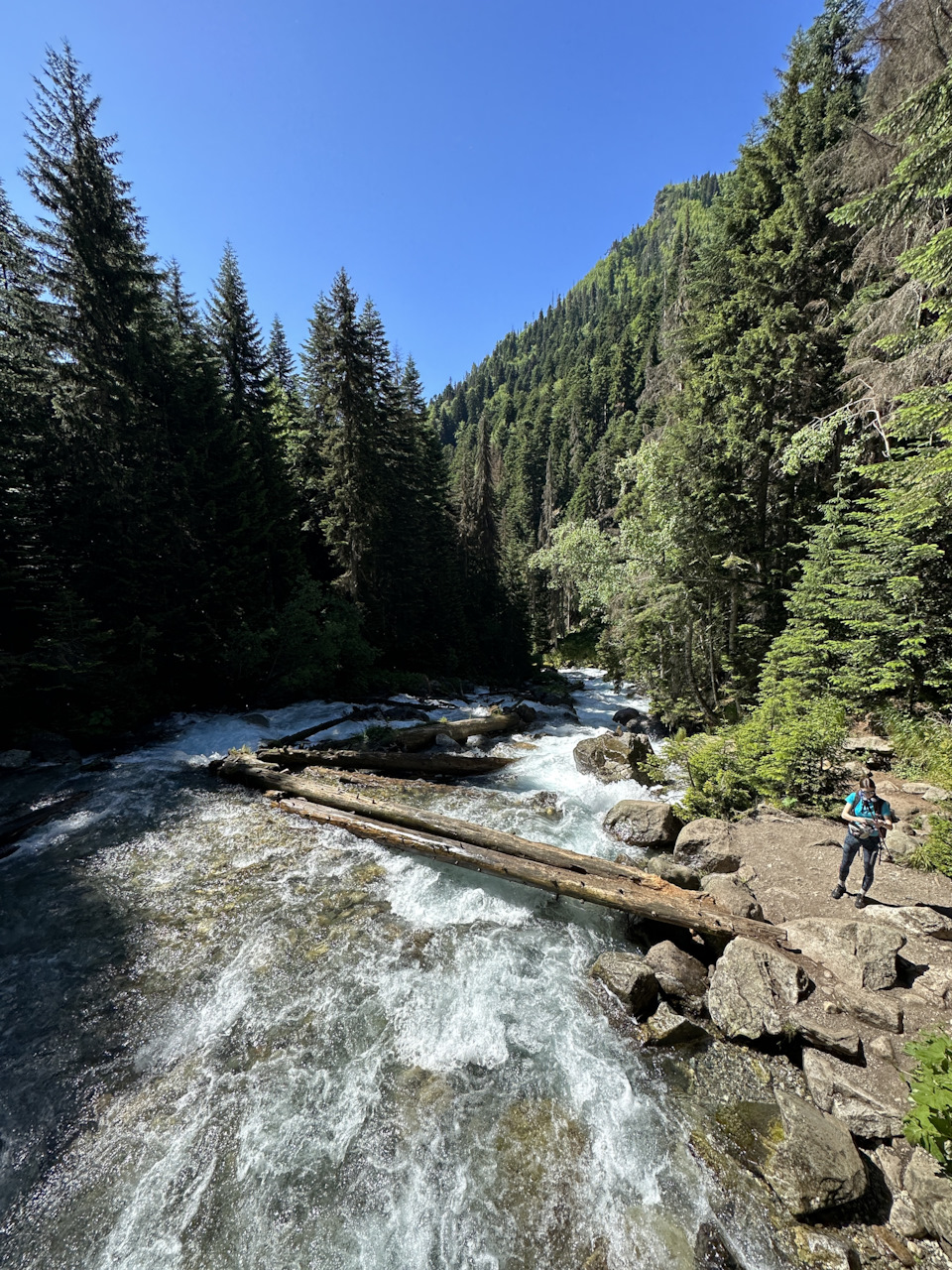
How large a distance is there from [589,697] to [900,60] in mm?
24195

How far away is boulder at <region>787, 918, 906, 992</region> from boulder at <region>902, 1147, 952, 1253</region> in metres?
1.96

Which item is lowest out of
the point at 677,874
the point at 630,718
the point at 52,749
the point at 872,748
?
the point at 630,718

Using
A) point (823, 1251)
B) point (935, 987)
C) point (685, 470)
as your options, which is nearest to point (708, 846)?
point (935, 987)

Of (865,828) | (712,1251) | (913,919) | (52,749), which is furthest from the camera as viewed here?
(52,749)

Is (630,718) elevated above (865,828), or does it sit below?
below

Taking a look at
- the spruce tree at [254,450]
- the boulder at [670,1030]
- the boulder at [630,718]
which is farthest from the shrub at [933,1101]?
the spruce tree at [254,450]

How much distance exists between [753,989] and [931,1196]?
2.07 m

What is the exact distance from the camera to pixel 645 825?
9.83 meters

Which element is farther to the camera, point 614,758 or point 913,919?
point 614,758

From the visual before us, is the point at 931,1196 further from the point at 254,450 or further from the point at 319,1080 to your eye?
the point at 254,450

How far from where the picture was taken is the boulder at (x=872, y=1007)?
5020 mm

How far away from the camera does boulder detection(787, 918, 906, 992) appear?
5512mm

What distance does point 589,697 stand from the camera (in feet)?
91.0

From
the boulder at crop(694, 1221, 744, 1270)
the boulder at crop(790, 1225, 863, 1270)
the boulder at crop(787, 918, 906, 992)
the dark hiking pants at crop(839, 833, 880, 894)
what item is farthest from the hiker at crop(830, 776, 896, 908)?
the boulder at crop(694, 1221, 744, 1270)
